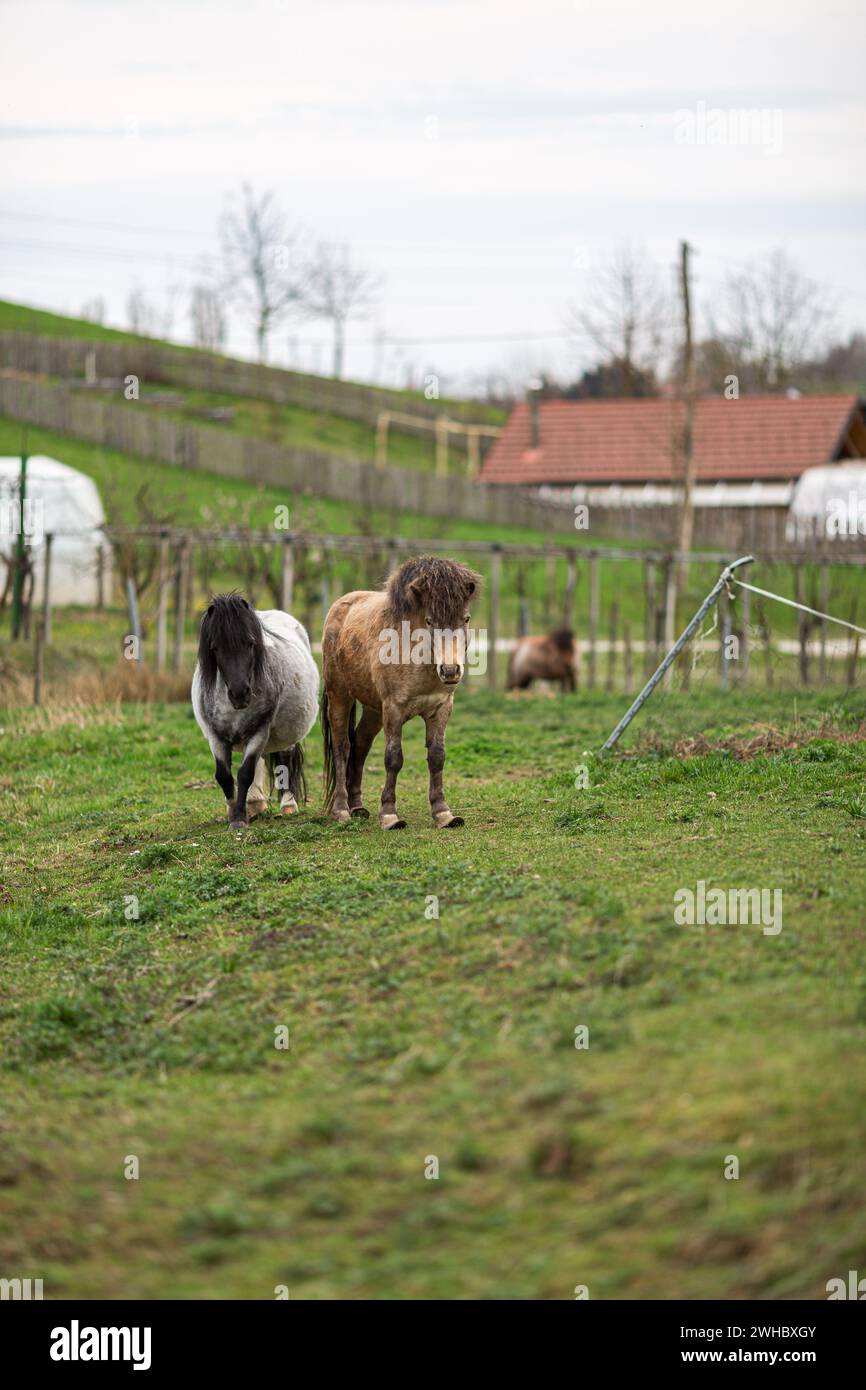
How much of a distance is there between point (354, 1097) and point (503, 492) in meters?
46.2

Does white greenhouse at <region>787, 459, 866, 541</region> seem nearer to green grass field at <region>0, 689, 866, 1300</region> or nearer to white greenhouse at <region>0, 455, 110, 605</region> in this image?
white greenhouse at <region>0, 455, 110, 605</region>

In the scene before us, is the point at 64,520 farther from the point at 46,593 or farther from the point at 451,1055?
the point at 451,1055

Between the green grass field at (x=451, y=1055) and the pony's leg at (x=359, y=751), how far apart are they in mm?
578

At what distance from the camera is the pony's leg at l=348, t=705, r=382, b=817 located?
36.5 feet

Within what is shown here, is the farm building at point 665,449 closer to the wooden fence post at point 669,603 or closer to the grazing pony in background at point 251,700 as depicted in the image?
the wooden fence post at point 669,603

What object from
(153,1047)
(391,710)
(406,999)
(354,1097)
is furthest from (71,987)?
(391,710)

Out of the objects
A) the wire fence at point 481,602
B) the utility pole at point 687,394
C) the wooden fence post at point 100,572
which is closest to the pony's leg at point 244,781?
the wire fence at point 481,602

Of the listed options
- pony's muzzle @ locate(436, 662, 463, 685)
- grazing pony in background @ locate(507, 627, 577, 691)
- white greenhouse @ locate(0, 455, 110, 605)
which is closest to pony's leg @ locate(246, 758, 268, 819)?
pony's muzzle @ locate(436, 662, 463, 685)

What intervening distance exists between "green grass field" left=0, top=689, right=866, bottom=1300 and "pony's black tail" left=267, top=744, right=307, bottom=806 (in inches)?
38.0

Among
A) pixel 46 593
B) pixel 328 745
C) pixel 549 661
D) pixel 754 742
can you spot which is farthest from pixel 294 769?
pixel 549 661

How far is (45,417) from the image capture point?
1831 inches

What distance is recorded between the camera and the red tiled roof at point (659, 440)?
48281 millimetres

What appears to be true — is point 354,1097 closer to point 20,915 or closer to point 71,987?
point 71,987

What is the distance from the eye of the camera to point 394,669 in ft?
32.8
